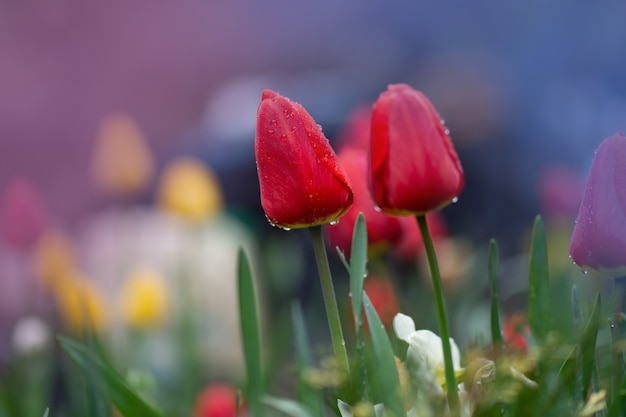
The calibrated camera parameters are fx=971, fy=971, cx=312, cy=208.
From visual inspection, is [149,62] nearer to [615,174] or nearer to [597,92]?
[597,92]

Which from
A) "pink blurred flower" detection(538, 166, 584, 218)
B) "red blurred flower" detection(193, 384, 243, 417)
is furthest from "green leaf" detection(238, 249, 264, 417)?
"pink blurred flower" detection(538, 166, 584, 218)

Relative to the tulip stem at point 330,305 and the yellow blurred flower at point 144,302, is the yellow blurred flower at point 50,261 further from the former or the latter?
the tulip stem at point 330,305

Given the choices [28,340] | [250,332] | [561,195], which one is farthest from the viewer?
[561,195]

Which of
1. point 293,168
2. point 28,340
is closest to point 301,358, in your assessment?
point 293,168

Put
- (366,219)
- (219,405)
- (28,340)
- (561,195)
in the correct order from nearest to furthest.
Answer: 1. (366,219)
2. (219,405)
3. (28,340)
4. (561,195)

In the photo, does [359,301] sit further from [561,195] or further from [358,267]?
[561,195]

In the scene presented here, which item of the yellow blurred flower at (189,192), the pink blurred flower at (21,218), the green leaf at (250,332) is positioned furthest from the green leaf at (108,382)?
the yellow blurred flower at (189,192)

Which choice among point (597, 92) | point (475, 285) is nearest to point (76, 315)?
point (475, 285)
